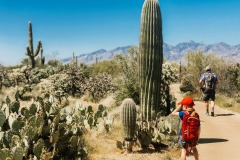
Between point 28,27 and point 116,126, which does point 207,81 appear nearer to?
point 116,126

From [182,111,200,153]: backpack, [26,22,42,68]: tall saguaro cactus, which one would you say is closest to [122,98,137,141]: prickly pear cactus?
[182,111,200,153]: backpack

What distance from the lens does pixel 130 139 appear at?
7.43 m

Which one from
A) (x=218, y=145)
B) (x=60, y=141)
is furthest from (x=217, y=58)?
(x=60, y=141)

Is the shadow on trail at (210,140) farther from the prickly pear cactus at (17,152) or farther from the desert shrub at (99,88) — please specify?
the desert shrub at (99,88)

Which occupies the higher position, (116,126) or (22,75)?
(22,75)

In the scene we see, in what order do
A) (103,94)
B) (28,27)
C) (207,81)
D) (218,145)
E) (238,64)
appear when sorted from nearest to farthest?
(218,145), (207,81), (103,94), (238,64), (28,27)

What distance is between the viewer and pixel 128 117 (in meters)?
7.25

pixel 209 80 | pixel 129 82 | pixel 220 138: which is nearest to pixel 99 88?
pixel 129 82

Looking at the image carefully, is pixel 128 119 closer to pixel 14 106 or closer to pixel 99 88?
pixel 14 106

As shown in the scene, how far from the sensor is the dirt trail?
7469 mm

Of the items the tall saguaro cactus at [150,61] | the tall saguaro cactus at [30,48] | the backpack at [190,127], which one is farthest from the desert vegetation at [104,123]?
the tall saguaro cactus at [30,48]

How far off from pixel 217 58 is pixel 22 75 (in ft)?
43.3

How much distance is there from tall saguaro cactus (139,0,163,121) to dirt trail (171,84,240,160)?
143 centimetres

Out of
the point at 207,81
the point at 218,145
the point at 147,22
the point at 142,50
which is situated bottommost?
the point at 218,145
